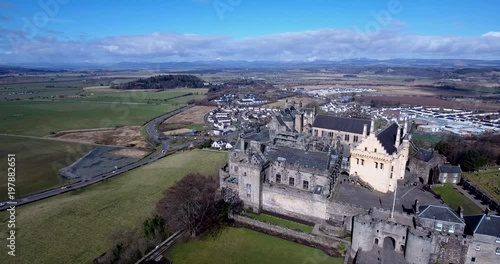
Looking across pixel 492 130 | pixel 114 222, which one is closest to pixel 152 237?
pixel 114 222

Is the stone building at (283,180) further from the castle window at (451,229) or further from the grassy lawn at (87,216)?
the grassy lawn at (87,216)

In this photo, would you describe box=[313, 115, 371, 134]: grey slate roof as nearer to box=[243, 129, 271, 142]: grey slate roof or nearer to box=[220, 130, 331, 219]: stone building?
box=[243, 129, 271, 142]: grey slate roof

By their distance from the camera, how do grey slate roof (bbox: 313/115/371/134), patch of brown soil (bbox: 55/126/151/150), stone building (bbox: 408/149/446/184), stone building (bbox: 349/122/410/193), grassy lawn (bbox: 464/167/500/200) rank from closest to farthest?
stone building (bbox: 349/122/410/193) < grassy lawn (bbox: 464/167/500/200) < stone building (bbox: 408/149/446/184) < grey slate roof (bbox: 313/115/371/134) < patch of brown soil (bbox: 55/126/151/150)

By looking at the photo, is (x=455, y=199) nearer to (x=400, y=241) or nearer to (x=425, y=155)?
(x=425, y=155)

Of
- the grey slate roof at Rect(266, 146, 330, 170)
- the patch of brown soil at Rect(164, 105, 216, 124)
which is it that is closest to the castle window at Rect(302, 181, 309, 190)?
the grey slate roof at Rect(266, 146, 330, 170)

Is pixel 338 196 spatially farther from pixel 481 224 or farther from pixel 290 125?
pixel 290 125

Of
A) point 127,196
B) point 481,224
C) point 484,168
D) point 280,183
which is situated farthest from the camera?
point 484,168
